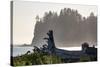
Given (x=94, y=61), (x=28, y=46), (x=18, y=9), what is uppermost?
(x=18, y=9)

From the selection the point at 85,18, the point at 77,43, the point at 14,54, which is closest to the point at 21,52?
the point at 14,54

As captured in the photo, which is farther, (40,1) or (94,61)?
(94,61)

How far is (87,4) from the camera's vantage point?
8.57ft

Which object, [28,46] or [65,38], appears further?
[65,38]

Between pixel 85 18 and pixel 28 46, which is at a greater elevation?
pixel 85 18

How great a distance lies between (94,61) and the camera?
8.62 ft

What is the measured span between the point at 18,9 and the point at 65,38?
0.64 meters

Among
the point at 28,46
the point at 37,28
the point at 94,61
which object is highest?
the point at 37,28
